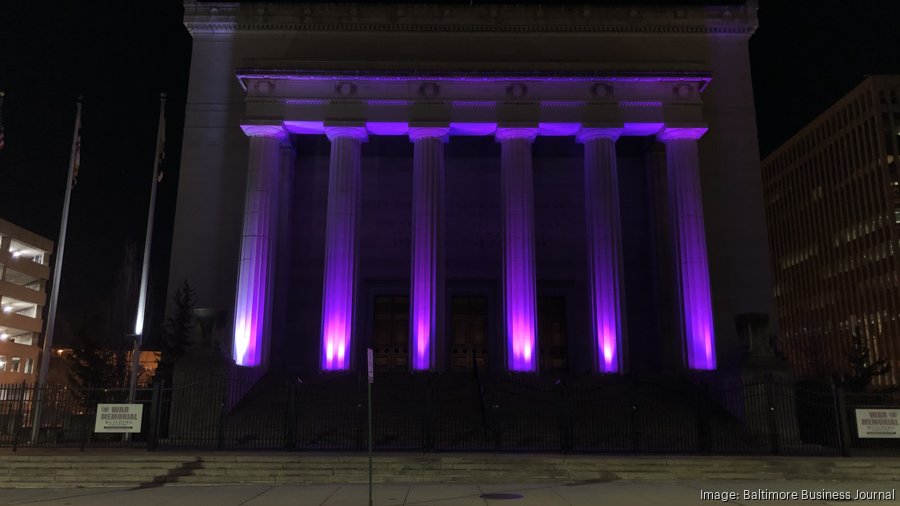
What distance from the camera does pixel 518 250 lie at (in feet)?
93.0

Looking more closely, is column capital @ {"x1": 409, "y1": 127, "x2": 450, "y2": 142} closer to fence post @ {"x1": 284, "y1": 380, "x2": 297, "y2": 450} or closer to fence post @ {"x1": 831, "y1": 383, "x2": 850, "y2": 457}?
fence post @ {"x1": 284, "y1": 380, "x2": 297, "y2": 450}

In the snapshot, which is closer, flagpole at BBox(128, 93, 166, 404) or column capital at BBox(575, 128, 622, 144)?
flagpole at BBox(128, 93, 166, 404)

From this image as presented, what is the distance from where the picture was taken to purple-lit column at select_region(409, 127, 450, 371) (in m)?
27.4

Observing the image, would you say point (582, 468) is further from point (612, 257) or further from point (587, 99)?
point (587, 99)

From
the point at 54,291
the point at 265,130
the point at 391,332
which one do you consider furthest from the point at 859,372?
the point at 54,291

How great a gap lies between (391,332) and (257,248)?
26.5 feet

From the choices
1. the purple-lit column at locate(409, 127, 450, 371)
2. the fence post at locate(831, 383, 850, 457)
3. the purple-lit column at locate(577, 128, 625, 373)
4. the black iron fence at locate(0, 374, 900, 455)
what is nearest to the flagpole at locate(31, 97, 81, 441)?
the black iron fence at locate(0, 374, 900, 455)

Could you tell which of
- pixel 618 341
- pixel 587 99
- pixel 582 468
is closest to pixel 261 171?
pixel 587 99

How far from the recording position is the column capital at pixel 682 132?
2928 centimetres

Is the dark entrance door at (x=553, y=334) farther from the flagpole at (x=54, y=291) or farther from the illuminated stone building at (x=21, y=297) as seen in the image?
the illuminated stone building at (x=21, y=297)

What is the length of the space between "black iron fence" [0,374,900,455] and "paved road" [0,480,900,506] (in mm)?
3099

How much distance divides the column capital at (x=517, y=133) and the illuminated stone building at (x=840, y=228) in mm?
50750

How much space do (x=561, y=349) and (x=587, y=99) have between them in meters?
12.1

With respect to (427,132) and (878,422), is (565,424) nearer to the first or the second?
(878,422)
